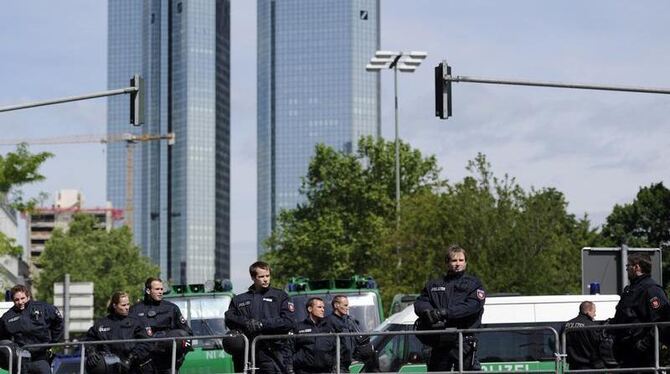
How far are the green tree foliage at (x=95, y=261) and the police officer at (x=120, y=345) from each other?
278 ft

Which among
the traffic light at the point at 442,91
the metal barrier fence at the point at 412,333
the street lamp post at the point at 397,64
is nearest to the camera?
the metal barrier fence at the point at 412,333

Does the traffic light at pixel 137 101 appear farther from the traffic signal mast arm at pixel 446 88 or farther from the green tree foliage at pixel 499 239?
the green tree foliage at pixel 499 239

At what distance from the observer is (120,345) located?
659 inches

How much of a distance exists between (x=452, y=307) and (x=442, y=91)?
41.0 ft

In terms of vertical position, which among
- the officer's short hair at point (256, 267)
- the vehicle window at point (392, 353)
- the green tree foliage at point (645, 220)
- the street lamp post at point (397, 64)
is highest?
the street lamp post at point (397, 64)

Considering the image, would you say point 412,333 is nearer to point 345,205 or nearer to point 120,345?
point 120,345

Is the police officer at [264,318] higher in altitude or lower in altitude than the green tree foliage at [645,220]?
lower

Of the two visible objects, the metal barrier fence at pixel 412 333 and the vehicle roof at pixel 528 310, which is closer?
the metal barrier fence at pixel 412 333

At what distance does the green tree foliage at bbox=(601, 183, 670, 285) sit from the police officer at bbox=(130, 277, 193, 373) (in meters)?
61.5

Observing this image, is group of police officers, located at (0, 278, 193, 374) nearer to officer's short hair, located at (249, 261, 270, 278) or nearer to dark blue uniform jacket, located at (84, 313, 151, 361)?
dark blue uniform jacket, located at (84, 313, 151, 361)

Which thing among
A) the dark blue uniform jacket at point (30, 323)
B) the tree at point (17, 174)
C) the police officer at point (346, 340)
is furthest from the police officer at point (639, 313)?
the tree at point (17, 174)

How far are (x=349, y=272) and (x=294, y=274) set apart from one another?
406cm

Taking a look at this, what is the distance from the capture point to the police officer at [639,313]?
47.2 ft

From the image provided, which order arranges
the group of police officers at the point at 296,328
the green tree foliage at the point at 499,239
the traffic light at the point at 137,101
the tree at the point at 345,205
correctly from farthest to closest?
the tree at the point at 345,205 → the green tree foliage at the point at 499,239 → the traffic light at the point at 137,101 → the group of police officers at the point at 296,328
